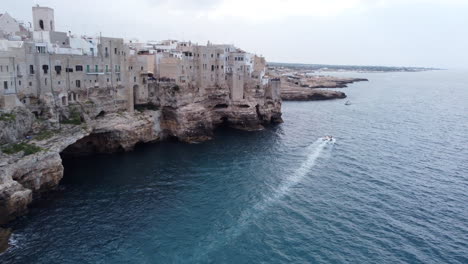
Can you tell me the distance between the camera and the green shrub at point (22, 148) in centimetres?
3962

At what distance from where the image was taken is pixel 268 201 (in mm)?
43344

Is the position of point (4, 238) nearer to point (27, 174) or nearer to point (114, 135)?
point (27, 174)

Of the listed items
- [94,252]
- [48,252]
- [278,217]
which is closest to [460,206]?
[278,217]

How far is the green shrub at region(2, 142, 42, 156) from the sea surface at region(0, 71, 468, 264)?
6199 mm

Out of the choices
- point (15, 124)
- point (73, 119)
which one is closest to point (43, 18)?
point (73, 119)

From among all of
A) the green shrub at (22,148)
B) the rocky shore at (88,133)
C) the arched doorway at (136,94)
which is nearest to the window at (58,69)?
the rocky shore at (88,133)

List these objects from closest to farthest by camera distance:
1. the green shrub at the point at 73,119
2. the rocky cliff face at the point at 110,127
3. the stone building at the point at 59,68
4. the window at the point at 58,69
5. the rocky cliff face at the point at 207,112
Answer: the rocky cliff face at the point at 110,127 < the stone building at the point at 59,68 < the green shrub at the point at 73,119 < the window at the point at 58,69 < the rocky cliff face at the point at 207,112

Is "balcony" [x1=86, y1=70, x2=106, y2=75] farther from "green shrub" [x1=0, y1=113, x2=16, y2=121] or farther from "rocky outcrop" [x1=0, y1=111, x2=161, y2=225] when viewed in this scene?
"green shrub" [x1=0, y1=113, x2=16, y2=121]

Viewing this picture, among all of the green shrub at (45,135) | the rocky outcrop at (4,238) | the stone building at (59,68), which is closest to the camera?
the rocky outcrop at (4,238)

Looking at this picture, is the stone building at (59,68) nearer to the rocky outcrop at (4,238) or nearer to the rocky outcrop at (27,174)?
the rocky outcrop at (27,174)

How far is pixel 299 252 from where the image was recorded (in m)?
33.0

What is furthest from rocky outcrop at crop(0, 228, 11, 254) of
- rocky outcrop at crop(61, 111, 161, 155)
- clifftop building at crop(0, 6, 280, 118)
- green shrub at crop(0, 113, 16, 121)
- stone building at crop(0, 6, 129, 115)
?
rocky outcrop at crop(61, 111, 161, 155)

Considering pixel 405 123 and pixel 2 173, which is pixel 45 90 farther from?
pixel 405 123

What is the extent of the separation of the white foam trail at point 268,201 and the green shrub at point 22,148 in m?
25.3
